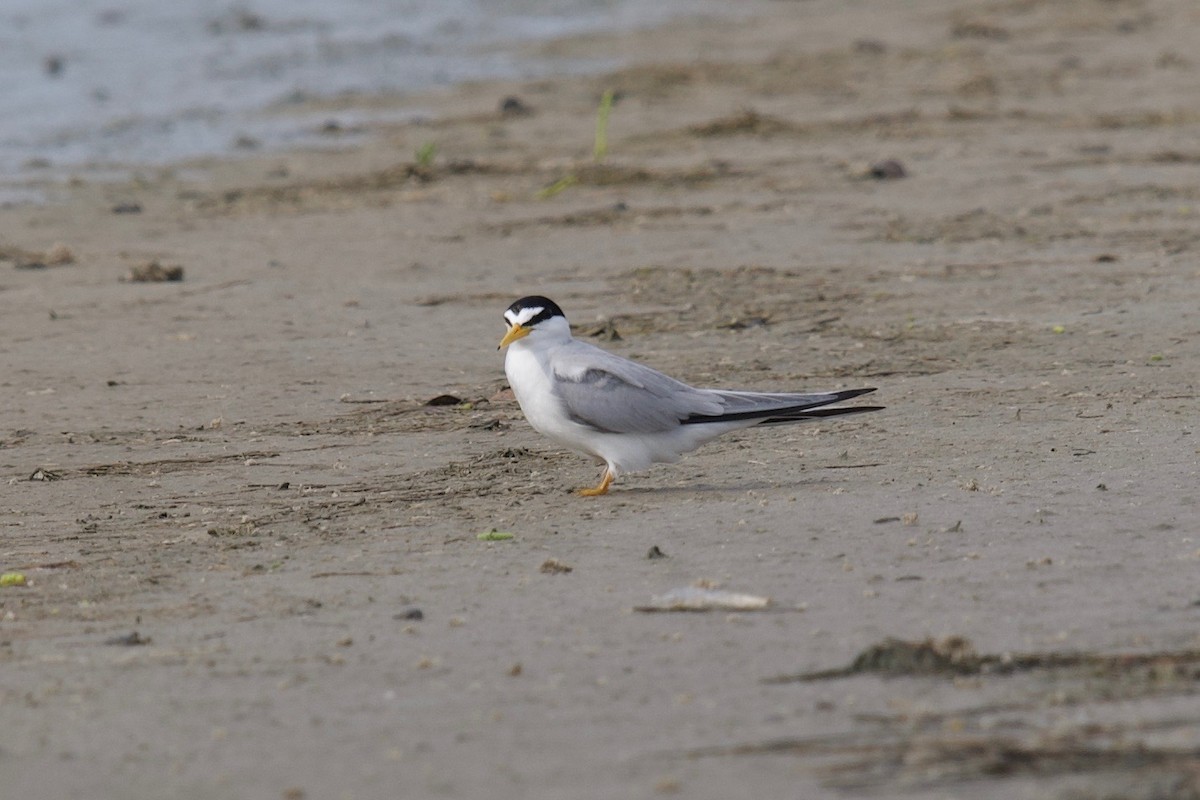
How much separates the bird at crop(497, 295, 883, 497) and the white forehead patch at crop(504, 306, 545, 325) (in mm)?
115

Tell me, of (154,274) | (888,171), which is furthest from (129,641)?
(888,171)

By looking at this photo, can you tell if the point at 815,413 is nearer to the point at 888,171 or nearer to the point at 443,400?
the point at 443,400

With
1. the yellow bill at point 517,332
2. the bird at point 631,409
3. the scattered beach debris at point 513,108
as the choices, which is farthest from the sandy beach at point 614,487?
the scattered beach debris at point 513,108

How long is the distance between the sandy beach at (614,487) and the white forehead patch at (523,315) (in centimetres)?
48

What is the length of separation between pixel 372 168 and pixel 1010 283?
590 centimetres

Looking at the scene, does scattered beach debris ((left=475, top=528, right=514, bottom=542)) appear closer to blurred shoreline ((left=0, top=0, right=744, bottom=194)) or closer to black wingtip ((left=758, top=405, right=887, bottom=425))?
black wingtip ((left=758, top=405, right=887, bottom=425))

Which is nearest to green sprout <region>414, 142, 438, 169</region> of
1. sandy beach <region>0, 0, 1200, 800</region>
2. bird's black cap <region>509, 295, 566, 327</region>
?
sandy beach <region>0, 0, 1200, 800</region>

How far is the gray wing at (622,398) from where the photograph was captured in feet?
18.5

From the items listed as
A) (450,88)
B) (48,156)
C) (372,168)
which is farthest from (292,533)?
(450,88)

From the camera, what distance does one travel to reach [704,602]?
4.27 meters

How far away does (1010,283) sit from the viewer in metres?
8.48

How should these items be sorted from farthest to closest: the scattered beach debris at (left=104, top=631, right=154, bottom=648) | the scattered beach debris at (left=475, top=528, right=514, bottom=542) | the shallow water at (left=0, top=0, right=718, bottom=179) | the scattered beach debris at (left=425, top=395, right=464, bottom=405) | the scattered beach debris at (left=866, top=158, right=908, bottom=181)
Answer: the shallow water at (left=0, top=0, right=718, bottom=179) → the scattered beach debris at (left=866, top=158, right=908, bottom=181) → the scattered beach debris at (left=425, top=395, right=464, bottom=405) → the scattered beach debris at (left=475, top=528, right=514, bottom=542) → the scattered beach debris at (left=104, top=631, right=154, bottom=648)

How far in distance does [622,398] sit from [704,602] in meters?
1.49

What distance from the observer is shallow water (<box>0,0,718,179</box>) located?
50.6 ft
